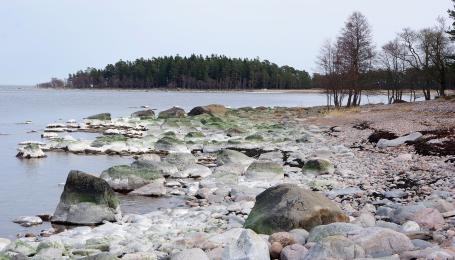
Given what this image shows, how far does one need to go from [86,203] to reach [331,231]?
5.89 meters

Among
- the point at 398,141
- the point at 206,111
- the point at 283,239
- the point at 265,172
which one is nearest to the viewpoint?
the point at 283,239

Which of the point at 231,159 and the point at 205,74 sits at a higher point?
the point at 205,74

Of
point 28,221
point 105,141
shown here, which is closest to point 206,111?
point 105,141

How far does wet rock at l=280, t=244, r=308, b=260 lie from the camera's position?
24.5 ft

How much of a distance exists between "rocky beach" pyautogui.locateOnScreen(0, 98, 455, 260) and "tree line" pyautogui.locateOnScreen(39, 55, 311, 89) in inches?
5299

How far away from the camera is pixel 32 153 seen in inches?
869

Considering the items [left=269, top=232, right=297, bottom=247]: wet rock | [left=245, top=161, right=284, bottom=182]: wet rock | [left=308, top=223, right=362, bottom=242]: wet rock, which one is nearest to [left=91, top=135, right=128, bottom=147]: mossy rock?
[left=245, top=161, right=284, bottom=182]: wet rock

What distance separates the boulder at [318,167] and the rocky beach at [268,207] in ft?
0.12

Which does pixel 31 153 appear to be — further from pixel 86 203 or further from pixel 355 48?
pixel 355 48

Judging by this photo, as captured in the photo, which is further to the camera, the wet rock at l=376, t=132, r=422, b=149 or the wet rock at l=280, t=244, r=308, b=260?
the wet rock at l=376, t=132, r=422, b=149

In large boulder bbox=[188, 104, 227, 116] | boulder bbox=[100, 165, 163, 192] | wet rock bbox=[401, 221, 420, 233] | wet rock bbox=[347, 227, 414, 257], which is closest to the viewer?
wet rock bbox=[347, 227, 414, 257]

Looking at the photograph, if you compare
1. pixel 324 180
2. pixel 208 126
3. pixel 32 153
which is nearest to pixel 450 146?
pixel 324 180

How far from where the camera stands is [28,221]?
11.5 m

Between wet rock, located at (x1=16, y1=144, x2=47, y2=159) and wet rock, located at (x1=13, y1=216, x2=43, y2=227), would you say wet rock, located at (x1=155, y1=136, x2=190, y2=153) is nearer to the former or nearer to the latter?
wet rock, located at (x1=16, y1=144, x2=47, y2=159)
